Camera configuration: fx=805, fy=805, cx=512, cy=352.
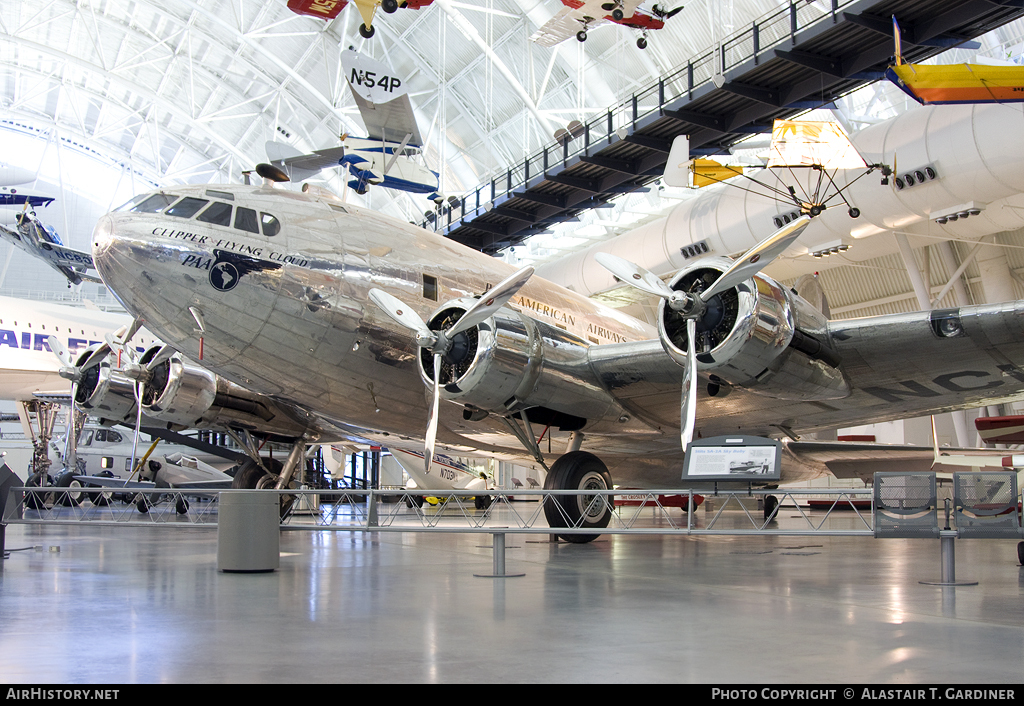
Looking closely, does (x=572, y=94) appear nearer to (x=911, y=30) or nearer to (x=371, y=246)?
(x=911, y=30)

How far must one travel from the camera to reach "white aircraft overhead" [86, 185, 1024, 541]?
9.64 metres

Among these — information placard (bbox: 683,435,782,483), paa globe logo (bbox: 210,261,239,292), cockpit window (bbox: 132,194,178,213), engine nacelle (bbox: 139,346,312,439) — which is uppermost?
cockpit window (bbox: 132,194,178,213)

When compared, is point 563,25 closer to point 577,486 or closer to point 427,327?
point 427,327

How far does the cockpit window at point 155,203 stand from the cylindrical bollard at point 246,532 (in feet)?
13.6

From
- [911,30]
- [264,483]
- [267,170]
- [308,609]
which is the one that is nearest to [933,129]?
[911,30]

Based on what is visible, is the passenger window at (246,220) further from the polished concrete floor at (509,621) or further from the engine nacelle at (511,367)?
the polished concrete floor at (509,621)

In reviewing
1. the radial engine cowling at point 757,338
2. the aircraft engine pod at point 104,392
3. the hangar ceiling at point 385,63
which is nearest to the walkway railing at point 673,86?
the hangar ceiling at point 385,63

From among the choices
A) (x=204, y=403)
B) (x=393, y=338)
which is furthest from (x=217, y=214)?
(x=204, y=403)

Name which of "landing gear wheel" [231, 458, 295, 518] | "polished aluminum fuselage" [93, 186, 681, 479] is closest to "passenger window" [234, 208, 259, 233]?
"polished aluminum fuselage" [93, 186, 681, 479]

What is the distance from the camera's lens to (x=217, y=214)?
10297 mm

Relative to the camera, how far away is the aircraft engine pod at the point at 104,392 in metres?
15.5

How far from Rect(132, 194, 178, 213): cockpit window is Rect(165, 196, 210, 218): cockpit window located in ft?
0.41

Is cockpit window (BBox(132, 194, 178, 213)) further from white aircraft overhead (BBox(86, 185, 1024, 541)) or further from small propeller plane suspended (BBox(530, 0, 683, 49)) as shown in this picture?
small propeller plane suspended (BBox(530, 0, 683, 49))

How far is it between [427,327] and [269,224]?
247cm
